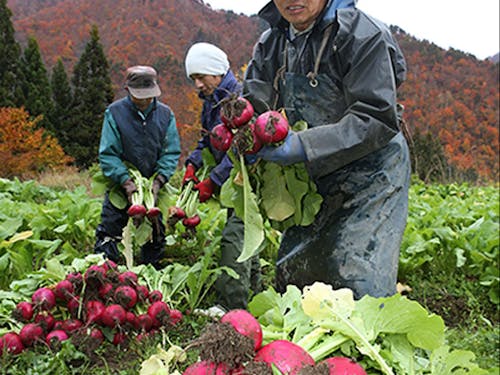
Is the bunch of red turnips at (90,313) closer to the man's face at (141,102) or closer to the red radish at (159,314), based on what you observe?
the red radish at (159,314)

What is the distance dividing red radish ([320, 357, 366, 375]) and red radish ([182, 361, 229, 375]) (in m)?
0.29

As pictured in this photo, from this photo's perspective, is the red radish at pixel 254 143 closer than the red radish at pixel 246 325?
No

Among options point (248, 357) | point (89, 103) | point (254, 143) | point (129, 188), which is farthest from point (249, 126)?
point (89, 103)

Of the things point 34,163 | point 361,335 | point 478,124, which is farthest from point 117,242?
point 478,124

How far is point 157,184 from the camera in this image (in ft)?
16.4

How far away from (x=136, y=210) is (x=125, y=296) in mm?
1234

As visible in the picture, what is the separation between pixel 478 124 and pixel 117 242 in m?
41.6

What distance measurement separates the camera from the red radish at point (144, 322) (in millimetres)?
3395

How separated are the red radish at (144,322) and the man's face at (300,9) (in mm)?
2099

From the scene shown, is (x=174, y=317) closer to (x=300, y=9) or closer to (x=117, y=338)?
(x=117, y=338)

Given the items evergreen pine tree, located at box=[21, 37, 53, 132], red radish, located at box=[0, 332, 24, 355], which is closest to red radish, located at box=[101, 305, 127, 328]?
red radish, located at box=[0, 332, 24, 355]

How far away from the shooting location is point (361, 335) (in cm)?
152

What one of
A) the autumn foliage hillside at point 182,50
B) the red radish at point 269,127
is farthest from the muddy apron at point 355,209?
the autumn foliage hillside at point 182,50

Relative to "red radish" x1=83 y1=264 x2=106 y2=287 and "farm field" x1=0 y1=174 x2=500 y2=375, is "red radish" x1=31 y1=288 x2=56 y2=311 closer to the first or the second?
"farm field" x1=0 y1=174 x2=500 y2=375
